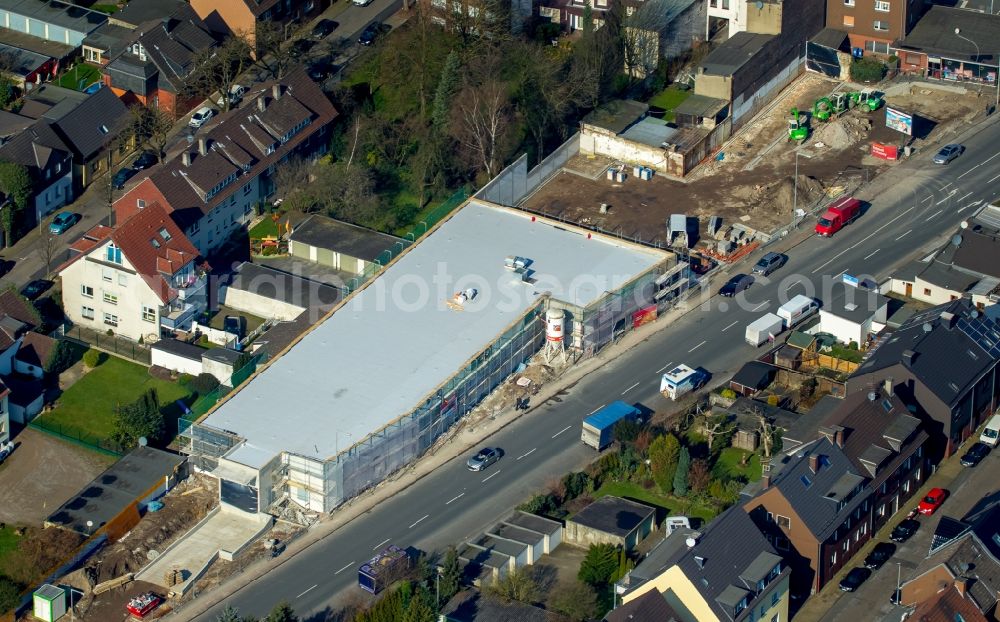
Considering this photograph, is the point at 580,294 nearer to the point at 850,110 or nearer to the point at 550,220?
the point at 550,220

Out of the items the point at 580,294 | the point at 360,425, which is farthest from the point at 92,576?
the point at 580,294

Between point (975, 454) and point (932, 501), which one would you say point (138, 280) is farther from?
point (975, 454)

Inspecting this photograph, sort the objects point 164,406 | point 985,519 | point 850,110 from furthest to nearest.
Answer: point 850,110 → point 164,406 → point 985,519

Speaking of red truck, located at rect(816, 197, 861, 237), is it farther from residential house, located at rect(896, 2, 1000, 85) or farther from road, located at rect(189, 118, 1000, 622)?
residential house, located at rect(896, 2, 1000, 85)

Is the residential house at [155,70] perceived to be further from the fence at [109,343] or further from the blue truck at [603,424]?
the blue truck at [603,424]

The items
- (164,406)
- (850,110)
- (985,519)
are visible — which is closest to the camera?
(985,519)

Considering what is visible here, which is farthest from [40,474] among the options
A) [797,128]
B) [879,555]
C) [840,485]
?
[797,128]
